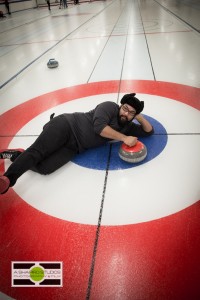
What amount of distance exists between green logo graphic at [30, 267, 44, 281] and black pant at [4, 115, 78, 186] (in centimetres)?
68

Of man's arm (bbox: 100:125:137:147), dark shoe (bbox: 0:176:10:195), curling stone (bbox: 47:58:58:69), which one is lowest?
dark shoe (bbox: 0:176:10:195)

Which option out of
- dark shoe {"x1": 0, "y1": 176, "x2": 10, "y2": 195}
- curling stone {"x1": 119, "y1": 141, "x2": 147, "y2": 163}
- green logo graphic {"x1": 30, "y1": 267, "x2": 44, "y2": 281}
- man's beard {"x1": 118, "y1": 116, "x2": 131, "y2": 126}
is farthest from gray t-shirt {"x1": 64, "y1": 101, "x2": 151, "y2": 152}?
green logo graphic {"x1": 30, "y1": 267, "x2": 44, "y2": 281}

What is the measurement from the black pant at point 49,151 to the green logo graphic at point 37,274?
2.22ft

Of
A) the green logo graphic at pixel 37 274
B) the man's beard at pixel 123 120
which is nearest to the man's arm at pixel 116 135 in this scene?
the man's beard at pixel 123 120

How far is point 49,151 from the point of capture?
6.01 feet

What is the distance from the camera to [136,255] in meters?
1.24

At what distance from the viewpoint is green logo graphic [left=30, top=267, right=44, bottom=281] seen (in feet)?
3.95

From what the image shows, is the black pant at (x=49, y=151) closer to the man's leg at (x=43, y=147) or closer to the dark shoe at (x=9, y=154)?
the man's leg at (x=43, y=147)

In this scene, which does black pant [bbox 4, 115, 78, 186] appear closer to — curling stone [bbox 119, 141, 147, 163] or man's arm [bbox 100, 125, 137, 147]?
man's arm [bbox 100, 125, 137, 147]

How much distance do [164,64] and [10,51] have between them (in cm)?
451

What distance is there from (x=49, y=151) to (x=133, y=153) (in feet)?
2.32

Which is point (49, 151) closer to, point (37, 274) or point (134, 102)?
point (134, 102)

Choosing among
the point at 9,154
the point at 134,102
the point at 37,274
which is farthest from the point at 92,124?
the point at 37,274

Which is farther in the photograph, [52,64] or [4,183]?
[52,64]
